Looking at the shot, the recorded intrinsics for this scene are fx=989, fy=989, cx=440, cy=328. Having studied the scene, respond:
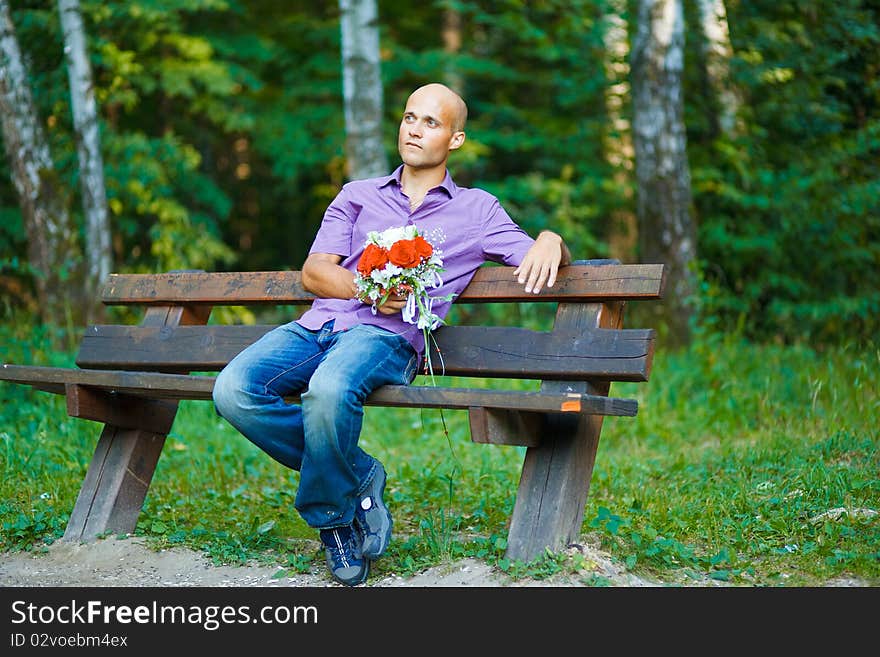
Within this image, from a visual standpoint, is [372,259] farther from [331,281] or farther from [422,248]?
[331,281]

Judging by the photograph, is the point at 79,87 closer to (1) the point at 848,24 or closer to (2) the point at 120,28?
(2) the point at 120,28

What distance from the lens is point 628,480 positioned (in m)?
4.68

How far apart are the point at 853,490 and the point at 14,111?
270 inches

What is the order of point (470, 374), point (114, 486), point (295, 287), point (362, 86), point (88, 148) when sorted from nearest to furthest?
point (470, 374), point (295, 287), point (114, 486), point (362, 86), point (88, 148)

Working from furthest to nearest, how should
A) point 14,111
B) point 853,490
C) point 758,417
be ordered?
point 14,111 < point 758,417 < point 853,490

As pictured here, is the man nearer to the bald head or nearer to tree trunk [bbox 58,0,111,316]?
the bald head

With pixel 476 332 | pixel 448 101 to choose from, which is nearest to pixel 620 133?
pixel 448 101

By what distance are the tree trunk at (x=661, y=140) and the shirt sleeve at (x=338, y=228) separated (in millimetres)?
4767

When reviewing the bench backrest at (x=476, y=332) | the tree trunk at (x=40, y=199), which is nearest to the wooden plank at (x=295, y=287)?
the bench backrest at (x=476, y=332)

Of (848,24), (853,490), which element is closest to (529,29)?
(848,24)

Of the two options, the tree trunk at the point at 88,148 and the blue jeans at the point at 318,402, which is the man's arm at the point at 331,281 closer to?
the blue jeans at the point at 318,402

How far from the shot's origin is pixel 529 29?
10.3 m

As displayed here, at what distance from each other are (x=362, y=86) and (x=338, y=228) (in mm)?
4567

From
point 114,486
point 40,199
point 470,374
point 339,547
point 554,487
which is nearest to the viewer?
point 554,487
